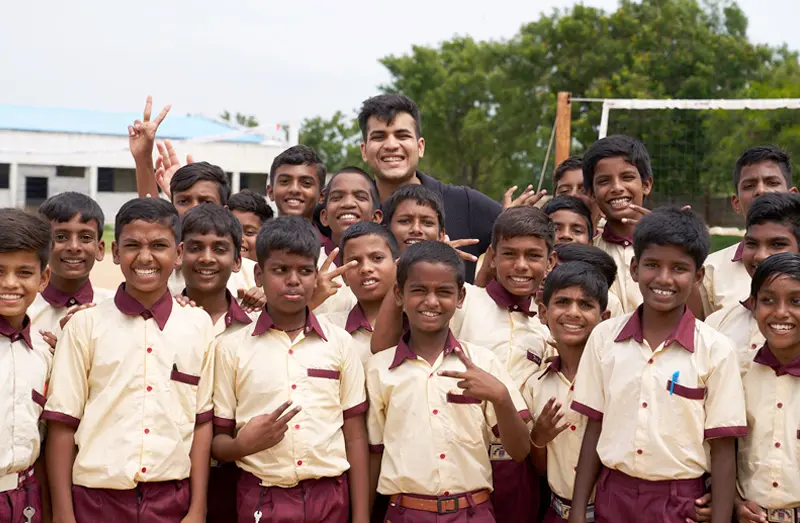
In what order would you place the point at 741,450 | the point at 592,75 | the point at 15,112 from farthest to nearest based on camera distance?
the point at 15,112, the point at 592,75, the point at 741,450

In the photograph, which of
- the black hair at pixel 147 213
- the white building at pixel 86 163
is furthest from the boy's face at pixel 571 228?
the white building at pixel 86 163

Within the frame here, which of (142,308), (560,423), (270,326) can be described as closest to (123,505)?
(142,308)

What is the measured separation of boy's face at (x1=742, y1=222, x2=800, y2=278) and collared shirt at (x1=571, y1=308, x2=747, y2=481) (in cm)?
53

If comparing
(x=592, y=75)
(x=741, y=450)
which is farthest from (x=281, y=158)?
(x=592, y=75)

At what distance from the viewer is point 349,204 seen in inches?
167

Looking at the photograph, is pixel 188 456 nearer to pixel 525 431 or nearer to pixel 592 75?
pixel 525 431

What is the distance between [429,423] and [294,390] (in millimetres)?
514

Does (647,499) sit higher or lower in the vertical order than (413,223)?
lower

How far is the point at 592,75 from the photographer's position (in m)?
27.5

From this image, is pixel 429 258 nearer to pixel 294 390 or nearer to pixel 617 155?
pixel 294 390

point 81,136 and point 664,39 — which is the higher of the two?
point 664,39

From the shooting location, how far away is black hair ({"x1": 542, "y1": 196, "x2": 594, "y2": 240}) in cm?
416

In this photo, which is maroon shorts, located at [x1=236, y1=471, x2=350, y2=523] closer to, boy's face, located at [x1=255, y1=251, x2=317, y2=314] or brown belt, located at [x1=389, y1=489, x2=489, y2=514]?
brown belt, located at [x1=389, y1=489, x2=489, y2=514]

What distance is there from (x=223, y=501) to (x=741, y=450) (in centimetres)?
196
